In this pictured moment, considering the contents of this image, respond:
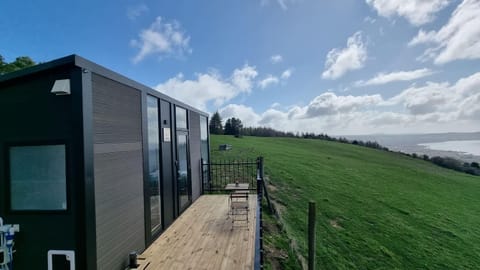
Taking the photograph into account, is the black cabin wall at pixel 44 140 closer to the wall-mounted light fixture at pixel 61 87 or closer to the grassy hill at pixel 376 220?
the wall-mounted light fixture at pixel 61 87

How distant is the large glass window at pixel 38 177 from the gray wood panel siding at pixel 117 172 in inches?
15.7

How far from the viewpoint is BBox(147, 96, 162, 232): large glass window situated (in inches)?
193

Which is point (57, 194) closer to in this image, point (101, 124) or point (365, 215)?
point (101, 124)

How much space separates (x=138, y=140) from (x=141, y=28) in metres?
8.51

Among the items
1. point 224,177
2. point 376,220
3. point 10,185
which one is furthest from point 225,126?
point 10,185

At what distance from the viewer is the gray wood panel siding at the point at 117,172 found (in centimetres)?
327

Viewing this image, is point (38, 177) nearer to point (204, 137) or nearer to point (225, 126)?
point (204, 137)

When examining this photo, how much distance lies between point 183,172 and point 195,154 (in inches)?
58.7

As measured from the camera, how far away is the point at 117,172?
145 inches

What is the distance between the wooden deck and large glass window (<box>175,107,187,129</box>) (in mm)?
2427

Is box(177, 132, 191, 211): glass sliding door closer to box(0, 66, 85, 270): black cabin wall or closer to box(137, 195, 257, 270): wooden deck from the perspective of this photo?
box(137, 195, 257, 270): wooden deck

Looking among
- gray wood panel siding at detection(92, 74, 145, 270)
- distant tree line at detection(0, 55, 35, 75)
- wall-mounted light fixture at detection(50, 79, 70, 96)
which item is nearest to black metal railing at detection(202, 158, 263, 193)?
gray wood panel siding at detection(92, 74, 145, 270)

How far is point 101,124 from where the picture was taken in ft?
11.0

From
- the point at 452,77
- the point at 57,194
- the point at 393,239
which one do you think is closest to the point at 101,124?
the point at 57,194
